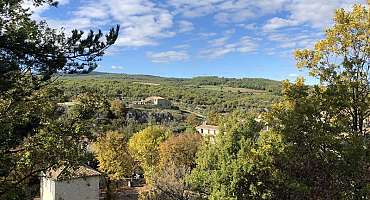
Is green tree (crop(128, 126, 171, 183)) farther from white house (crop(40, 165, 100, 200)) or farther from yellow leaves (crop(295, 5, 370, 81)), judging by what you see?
yellow leaves (crop(295, 5, 370, 81))

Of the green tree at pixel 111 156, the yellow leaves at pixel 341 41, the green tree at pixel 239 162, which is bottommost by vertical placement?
the green tree at pixel 111 156

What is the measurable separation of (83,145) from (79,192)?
14.7 m

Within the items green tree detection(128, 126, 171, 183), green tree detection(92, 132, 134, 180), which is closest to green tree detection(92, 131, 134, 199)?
green tree detection(92, 132, 134, 180)

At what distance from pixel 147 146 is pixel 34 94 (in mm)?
32517

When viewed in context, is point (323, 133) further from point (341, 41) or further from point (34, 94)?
point (34, 94)

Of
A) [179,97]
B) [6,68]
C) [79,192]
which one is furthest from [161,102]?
[6,68]

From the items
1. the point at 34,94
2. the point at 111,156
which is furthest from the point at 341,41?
the point at 111,156

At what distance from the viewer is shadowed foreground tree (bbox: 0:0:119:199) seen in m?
10.2

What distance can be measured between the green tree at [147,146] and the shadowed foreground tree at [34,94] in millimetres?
28928

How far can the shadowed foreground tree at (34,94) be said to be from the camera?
1021 centimetres

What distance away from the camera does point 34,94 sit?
40.1 ft

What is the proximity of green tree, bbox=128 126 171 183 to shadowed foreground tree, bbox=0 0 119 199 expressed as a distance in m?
28.9

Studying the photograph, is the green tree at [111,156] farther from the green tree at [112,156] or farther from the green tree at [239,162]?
the green tree at [239,162]

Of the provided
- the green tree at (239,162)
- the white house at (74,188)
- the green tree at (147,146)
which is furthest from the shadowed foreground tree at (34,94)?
the green tree at (147,146)
